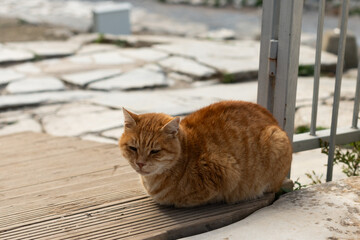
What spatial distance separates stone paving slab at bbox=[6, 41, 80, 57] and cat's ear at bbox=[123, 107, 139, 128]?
4.90m

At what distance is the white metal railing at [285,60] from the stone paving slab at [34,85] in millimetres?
3404

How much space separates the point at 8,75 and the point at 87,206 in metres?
4.04

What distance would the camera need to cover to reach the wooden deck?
1.93 meters

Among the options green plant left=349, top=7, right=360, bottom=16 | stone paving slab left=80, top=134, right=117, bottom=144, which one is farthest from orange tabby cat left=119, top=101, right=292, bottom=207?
green plant left=349, top=7, right=360, bottom=16

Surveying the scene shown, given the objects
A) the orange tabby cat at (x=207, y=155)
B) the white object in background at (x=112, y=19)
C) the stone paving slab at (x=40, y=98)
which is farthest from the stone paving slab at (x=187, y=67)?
the orange tabby cat at (x=207, y=155)

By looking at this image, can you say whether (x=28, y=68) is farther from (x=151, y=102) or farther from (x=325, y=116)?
(x=325, y=116)

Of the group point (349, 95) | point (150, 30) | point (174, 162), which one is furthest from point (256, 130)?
point (150, 30)

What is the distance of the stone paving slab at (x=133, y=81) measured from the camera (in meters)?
5.42

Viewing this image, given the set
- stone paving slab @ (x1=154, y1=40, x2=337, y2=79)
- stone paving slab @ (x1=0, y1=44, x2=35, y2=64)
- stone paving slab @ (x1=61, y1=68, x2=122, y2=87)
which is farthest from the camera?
stone paving slab @ (x1=0, y1=44, x2=35, y2=64)

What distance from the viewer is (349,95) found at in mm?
4754

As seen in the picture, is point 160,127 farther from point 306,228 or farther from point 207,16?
point 207,16

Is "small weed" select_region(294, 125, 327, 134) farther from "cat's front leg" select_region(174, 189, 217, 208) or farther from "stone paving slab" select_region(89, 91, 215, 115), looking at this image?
"cat's front leg" select_region(174, 189, 217, 208)

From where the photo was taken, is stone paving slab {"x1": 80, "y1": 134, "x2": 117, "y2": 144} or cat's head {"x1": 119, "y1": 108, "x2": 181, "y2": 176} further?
stone paving slab {"x1": 80, "y1": 134, "x2": 117, "y2": 144}

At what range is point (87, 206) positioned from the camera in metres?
2.17
